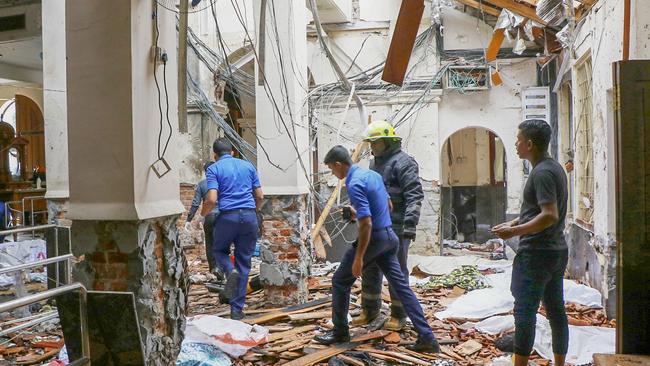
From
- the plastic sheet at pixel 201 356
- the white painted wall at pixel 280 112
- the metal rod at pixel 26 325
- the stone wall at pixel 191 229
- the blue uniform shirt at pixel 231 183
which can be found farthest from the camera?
the stone wall at pixel 191 229

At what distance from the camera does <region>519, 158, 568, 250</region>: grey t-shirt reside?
151 inches

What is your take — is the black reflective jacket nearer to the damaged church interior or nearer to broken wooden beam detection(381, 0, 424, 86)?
the damaged church interior

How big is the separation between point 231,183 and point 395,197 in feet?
5.82

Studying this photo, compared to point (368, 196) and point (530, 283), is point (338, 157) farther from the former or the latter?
point (530, 283)

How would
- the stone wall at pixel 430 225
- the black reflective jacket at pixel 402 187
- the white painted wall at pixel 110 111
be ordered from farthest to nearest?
the stone wall at pixel 430 225
the black reflective jacket at pixel 402 187
the white painted wall at pixel 110 111

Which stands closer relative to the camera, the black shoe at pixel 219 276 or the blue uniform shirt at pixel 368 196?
the blue uniform shirt at pixel 368 196

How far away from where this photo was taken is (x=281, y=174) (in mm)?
6973

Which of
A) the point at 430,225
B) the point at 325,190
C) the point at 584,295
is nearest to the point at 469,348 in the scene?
the point at 584,295

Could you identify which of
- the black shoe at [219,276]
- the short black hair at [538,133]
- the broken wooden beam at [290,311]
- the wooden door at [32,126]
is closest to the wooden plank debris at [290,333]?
the broken wooden beam at [290,311]

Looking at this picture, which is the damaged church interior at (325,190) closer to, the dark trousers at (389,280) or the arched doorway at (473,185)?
the dark trousers at (389,280)

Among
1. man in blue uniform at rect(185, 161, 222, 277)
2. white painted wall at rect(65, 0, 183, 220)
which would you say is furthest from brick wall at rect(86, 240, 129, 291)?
man in blue uniform at rect(185, 161, 222, 277)

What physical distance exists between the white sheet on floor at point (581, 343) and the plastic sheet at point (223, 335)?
8.36ft

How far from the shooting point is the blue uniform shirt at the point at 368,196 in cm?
500

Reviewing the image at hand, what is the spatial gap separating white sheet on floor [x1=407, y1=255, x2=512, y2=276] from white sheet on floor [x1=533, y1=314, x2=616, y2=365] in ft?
12.9
